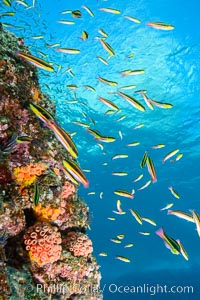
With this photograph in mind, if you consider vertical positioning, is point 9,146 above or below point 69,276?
above

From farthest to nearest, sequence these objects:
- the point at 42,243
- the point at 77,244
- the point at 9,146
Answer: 1. the point at 77,244
2. the point at 42,243
3. the point at 9,146

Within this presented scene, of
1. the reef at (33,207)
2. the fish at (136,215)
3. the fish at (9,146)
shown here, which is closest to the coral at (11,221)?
the reef at (33,207)

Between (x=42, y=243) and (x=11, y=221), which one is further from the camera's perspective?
(x=42, y=243)

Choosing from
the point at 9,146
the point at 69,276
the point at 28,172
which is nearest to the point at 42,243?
the point at 69,276

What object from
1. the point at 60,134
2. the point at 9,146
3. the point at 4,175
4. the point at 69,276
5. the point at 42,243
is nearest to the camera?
the point at 60,134

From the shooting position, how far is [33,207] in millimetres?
4305

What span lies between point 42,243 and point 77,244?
3.24 feet

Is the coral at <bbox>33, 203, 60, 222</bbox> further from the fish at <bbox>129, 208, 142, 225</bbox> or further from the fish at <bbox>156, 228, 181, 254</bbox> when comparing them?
the fish at <bbox>129, 208, 142, 225</bbox>

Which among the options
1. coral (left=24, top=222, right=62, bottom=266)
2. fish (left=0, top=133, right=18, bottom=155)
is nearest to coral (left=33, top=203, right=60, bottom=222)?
coral (left=24, top=222, right=62, bottom=266)

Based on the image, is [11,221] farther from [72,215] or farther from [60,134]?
[72,215]

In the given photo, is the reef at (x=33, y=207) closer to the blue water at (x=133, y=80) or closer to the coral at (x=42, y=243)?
the coral at (x=42, y=243)

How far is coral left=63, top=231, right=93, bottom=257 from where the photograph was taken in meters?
4.90

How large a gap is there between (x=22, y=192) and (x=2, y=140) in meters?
0.84

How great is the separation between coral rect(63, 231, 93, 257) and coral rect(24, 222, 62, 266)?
0.70 meters
